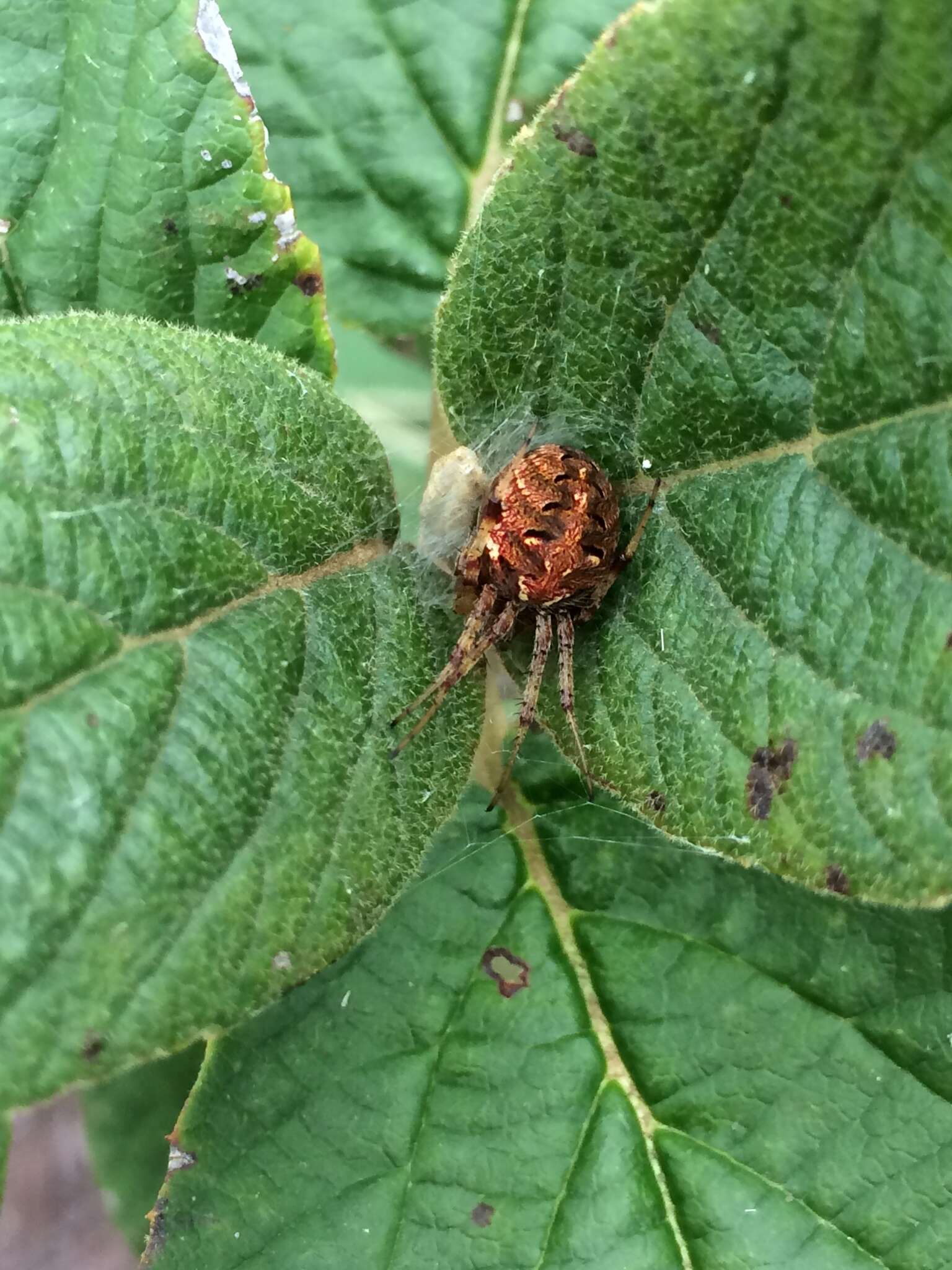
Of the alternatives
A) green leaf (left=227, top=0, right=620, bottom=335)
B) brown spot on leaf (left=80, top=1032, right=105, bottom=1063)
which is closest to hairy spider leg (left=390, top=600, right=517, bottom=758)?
brown spot on leaf (left=80, top=1032, right=105, bottom=1063)

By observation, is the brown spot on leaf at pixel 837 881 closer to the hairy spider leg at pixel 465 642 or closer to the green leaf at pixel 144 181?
the hairy spider leg at pixel 465 642

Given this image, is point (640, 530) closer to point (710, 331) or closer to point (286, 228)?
point (710, 331)

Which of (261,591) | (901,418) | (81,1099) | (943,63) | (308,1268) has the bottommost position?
(81,1099)

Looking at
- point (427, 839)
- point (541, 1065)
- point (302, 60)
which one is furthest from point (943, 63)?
point (541, 1065)

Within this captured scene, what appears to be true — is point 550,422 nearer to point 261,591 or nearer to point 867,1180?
point 261,591

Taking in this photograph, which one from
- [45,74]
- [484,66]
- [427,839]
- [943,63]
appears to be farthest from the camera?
[484,66]

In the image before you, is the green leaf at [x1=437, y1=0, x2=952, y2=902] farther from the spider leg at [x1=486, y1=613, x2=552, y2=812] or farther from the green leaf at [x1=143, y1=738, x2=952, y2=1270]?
the green leaf at [x1=143, y1=738, x2=952, y2=1270]
